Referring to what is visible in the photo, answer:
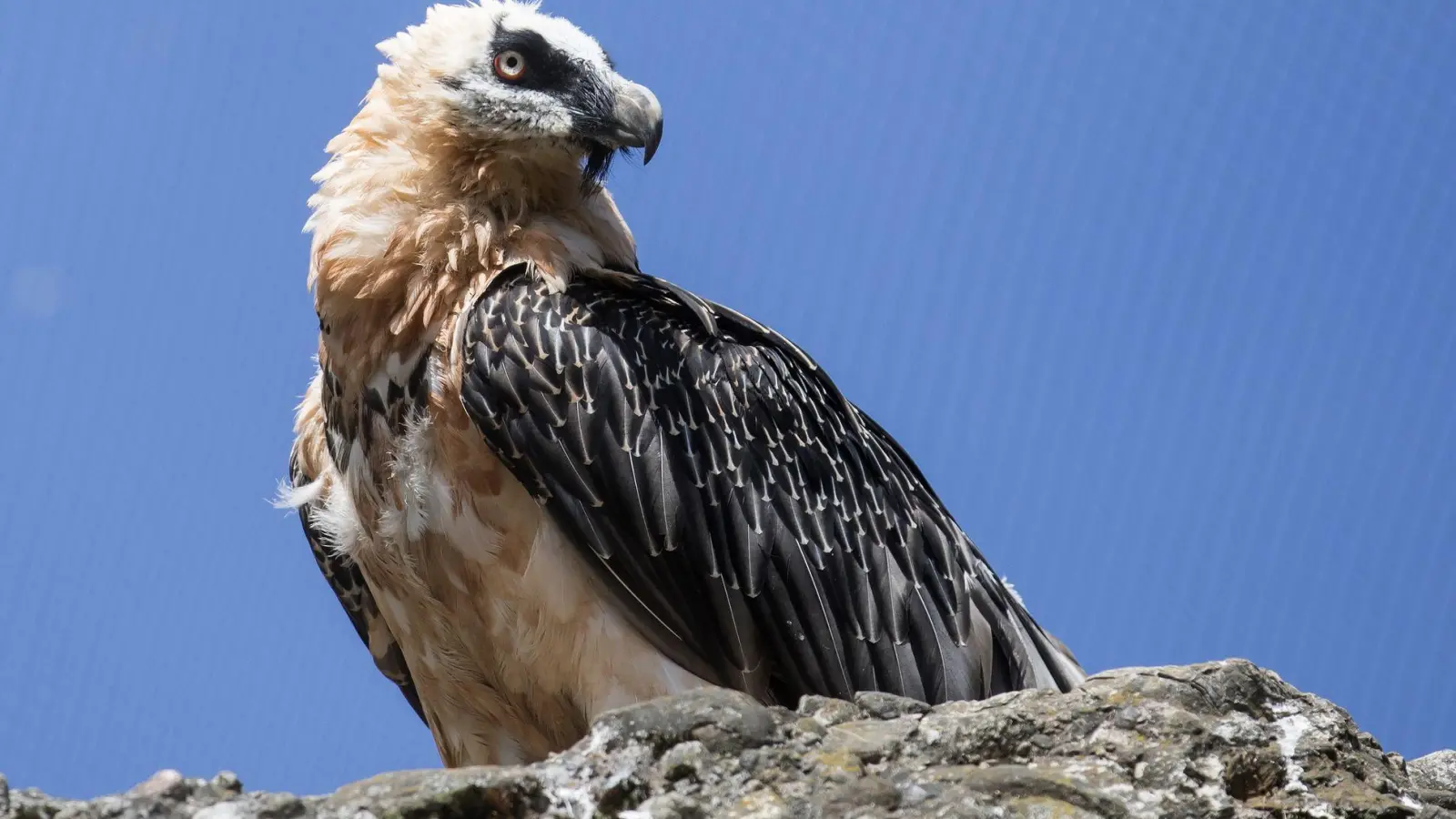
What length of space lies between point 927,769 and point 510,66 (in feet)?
13.0

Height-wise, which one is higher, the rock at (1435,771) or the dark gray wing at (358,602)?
the dark gray wing at (358,602)

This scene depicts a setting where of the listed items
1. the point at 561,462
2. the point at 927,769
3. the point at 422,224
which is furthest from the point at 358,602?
the point at 927,769

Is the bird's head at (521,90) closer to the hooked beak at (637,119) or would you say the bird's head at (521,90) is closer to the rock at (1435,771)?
the hooked beak at (637,119)

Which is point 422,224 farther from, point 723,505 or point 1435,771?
point 1435,771

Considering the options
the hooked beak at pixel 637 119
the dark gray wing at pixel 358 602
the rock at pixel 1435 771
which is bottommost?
the rock at pixel 1435 771

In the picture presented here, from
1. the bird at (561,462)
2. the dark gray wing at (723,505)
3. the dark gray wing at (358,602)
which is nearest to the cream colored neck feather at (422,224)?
the bird at (561,462)

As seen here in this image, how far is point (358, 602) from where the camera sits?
20.3 ft

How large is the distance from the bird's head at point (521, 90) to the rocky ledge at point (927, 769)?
131 inches

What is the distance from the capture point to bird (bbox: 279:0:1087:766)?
17.3 feet

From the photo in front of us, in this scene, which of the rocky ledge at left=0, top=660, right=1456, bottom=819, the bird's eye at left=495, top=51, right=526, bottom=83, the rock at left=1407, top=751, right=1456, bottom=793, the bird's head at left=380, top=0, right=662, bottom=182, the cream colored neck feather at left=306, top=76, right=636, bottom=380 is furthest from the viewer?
the bird's eye at left=495, top=51, right=526, bottom=83

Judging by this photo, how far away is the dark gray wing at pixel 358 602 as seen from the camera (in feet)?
20.0

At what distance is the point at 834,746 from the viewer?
119 inches

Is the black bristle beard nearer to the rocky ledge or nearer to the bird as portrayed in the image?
the bird

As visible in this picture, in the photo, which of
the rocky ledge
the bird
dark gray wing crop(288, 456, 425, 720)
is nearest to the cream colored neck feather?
the bird
